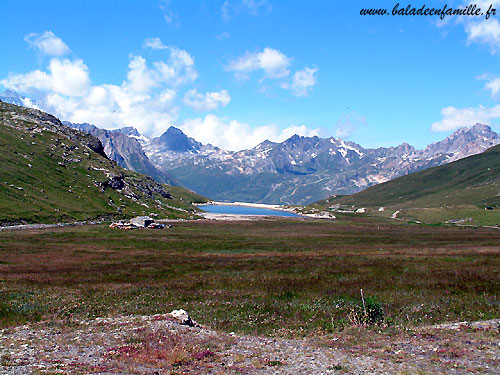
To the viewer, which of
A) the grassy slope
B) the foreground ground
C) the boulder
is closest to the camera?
the foreground ground

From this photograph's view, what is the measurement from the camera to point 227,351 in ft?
62.1

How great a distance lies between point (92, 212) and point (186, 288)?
14433 cm

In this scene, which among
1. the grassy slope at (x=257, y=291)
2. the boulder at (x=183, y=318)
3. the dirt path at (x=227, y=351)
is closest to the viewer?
the dirt path at (x=227, y=351)

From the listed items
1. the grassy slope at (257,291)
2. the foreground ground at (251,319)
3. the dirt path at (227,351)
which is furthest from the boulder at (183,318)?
the grassy slope at (257,291)

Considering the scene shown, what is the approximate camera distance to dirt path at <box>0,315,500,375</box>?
16031mm

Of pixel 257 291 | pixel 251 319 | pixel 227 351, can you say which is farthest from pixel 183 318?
pixel 257 291

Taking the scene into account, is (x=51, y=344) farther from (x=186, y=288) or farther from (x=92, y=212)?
(x=92, y=212)

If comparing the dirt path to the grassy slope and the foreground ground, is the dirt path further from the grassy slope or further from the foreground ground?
the grassy slope

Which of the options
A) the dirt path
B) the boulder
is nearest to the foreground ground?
the dirt path

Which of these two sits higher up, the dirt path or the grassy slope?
the dirt path

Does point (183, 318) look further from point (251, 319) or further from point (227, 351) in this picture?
point (227, 351)

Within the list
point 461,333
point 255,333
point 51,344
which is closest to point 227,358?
point 255,333

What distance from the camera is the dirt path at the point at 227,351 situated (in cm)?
1603

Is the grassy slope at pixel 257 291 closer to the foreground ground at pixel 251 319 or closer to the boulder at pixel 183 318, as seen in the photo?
the foreground ground at pixel 251 319
